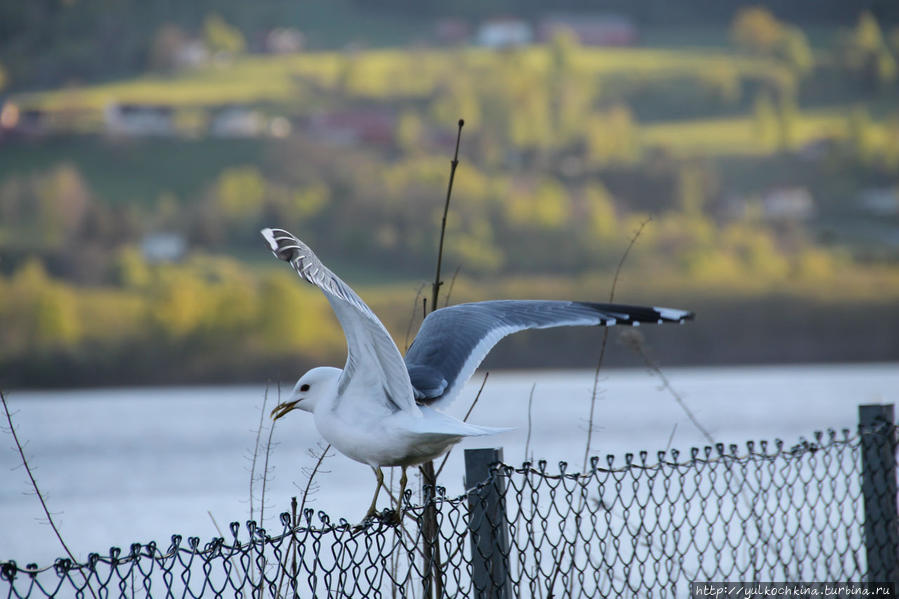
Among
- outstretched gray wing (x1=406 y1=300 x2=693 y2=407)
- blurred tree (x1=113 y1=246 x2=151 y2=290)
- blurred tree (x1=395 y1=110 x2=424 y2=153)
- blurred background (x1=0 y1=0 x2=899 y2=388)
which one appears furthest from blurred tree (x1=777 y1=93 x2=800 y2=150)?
outstretched gray wing (x1=406 y1=300 x2=693 y2=407)

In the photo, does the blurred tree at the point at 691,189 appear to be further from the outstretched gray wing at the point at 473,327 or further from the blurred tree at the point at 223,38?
the outstretched gray wing at the point at 473,327

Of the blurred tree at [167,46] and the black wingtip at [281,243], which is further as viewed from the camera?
the blurred tree at [167,46]

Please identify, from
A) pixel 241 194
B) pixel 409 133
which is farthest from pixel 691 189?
pixel 241 194

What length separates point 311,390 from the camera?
385 cm

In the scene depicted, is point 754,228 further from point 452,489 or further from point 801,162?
point 452,489

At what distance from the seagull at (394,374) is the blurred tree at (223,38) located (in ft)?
262

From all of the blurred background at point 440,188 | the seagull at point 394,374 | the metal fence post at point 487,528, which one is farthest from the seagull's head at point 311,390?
the blurred background at point 440,188

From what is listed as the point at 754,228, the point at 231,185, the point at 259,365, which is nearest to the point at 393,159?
the point at 231,185

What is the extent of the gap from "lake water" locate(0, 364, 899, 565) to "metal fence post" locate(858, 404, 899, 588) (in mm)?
202

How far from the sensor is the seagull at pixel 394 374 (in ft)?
11.0

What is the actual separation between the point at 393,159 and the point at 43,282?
65.4 feet

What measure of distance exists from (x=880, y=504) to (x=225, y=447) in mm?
20226

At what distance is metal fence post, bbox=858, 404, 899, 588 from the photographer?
13.4 feet

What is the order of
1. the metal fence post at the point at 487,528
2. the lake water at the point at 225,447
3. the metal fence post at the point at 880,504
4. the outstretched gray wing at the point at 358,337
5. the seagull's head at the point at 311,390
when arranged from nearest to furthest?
the metal fence post at the point at 487,528
the outstretched gray wing at the point at 358,337
the seagull's head at the point at 311,390
the metal fence post at the point at 880,504
the lake water at the point at 225,447
